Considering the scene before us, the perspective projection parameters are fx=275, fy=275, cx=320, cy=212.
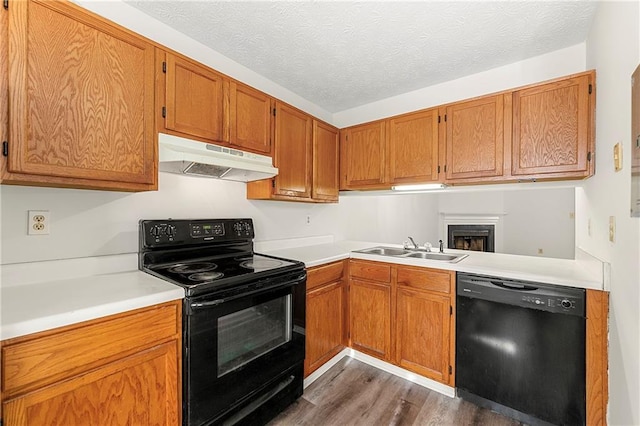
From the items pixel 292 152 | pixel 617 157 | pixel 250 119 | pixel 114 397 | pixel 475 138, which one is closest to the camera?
pixel 114 397

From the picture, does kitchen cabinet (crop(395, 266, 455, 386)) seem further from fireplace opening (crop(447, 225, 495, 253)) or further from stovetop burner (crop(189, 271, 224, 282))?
stovetop burner (crop(189, 271, 224, 282))

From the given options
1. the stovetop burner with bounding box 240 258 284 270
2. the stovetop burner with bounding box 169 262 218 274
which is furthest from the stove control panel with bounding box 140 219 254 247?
the stovetop burner with bounding box 240 258 284 270

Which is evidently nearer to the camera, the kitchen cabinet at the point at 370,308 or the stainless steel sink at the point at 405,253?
the kitchen cabinet at the point at 370,308

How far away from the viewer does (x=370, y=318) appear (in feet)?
7.70

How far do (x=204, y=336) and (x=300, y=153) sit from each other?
5.40 feet

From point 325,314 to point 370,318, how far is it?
1.35 feet

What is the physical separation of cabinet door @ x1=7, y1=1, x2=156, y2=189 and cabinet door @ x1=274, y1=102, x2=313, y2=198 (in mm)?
944

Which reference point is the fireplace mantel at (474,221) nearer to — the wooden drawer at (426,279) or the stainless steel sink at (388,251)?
the stainless steel sink at (388,251)

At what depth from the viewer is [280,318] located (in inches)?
70.2

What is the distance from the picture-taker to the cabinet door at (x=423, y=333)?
1973 mm

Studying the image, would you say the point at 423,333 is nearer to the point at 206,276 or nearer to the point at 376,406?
the point at 376,406

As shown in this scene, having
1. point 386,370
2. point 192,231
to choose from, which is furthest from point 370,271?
point 192,231

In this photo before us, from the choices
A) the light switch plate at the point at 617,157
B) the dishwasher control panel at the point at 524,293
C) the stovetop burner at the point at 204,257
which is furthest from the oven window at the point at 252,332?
the light switch plate at the point at 617,157

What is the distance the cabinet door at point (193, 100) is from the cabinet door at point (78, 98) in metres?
0.11
